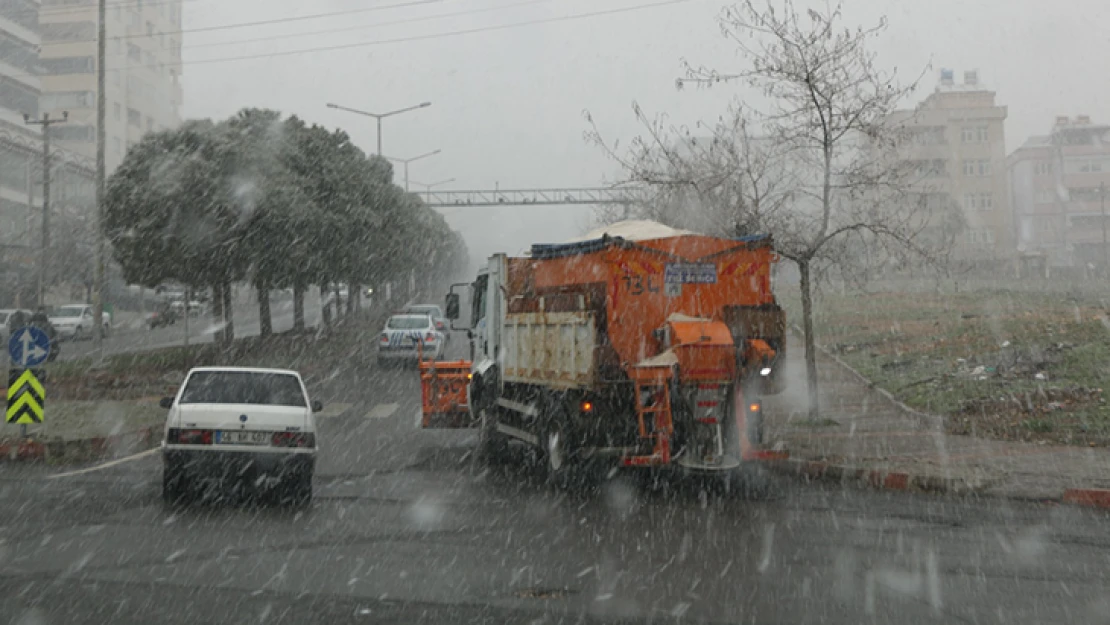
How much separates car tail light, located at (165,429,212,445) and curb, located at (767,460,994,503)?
685 centimetres

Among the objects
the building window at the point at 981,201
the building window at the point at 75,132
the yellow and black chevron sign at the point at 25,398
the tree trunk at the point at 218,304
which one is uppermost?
the building window at the point at 75,132

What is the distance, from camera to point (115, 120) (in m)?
87.2

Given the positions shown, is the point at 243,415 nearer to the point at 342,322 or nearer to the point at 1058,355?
the point at 1058,355

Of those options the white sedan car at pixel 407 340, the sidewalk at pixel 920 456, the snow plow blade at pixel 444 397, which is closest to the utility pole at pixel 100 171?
the white sedan car at pixel 407 340

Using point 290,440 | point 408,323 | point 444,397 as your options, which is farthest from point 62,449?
point 408,323

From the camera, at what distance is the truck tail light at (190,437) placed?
10.9 m

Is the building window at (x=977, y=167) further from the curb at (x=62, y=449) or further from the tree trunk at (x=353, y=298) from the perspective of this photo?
the curb at (x=62, y=449)

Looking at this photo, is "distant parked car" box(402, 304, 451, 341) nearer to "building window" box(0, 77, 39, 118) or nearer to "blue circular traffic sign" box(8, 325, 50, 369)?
"blue circular traffic sign" box(8, 325, 50, 369)

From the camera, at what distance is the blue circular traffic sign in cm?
1591

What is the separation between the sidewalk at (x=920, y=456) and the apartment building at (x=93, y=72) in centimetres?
7862

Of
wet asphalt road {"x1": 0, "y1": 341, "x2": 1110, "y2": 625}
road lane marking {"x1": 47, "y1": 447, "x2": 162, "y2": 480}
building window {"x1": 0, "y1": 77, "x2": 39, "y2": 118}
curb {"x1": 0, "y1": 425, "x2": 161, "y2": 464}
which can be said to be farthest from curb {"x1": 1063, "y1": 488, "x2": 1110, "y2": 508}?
building window {"x1": 0, "y1": 77, "x2": 39, "y2": 118}

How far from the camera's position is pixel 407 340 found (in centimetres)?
3350

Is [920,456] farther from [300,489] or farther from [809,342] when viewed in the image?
[300,489]

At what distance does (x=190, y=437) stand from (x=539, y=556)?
4.24 meters
